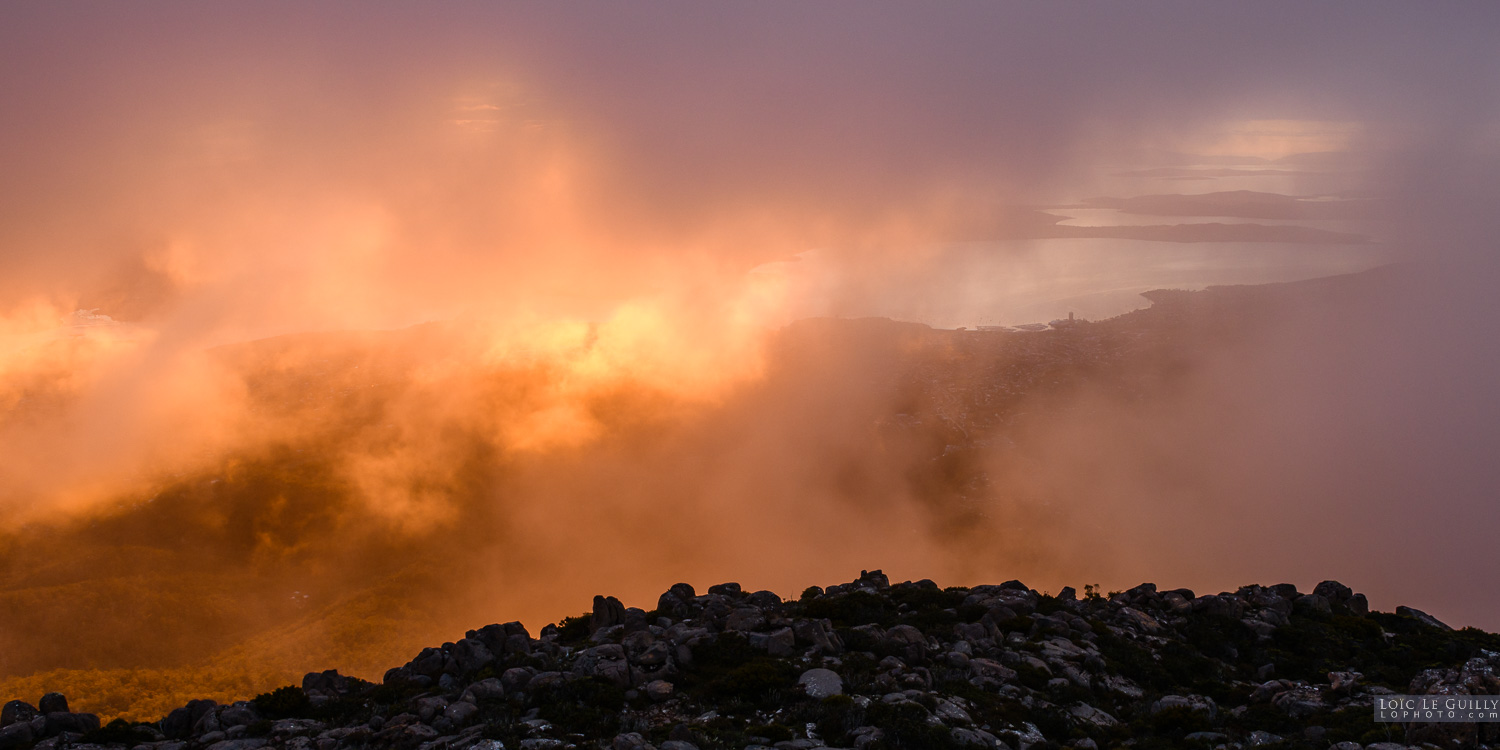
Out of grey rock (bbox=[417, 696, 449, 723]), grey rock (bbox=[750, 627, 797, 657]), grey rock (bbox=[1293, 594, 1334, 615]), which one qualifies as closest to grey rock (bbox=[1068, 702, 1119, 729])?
grey rock (bbox=[750, 627, 797, 657])

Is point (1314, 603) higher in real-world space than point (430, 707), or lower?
higher

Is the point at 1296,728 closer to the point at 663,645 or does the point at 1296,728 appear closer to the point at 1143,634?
the point at 1143,634

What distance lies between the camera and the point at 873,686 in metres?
39.8

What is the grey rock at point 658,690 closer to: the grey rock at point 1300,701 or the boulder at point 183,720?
the boulder at point 183,720

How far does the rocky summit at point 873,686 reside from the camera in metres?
35.3

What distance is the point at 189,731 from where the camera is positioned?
4031 centimetres

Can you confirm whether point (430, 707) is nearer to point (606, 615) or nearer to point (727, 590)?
point (606, 615)

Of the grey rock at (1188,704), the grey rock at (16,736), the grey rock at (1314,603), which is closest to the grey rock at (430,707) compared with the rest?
the grey rock at (16,736)

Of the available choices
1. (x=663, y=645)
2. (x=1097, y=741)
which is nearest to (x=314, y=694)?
(x=663, y=645)

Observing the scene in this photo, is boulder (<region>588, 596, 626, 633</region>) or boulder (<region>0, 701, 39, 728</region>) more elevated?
boulder (<region>588, 596, 626, 633</region>)

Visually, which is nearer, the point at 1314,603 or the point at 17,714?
the point at 17,714

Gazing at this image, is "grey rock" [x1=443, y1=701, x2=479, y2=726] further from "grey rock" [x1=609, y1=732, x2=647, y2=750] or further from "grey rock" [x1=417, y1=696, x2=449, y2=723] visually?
"grey rock" [x1=609, y1=732, x2=647, y2=750]

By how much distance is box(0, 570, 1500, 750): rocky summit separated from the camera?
116ft

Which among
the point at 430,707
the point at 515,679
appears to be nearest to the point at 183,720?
the point at 430,707
